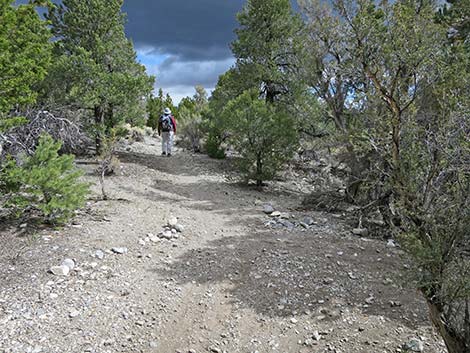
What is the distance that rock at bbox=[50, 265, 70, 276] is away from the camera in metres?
5.44

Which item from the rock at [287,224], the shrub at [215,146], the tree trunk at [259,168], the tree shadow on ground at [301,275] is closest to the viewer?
the tree shadow on ground at [301,275]

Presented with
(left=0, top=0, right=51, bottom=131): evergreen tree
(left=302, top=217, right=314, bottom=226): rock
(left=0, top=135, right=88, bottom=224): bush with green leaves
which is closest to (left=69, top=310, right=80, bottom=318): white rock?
(left=0, top=135, right=88, bottom=224): bush with green leaves

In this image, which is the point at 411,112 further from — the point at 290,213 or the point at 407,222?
the point at 290,213

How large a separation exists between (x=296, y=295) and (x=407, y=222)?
79.2 inches

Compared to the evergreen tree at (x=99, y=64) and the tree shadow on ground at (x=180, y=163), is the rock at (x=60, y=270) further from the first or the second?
the tree shadow on ground at (x=180, y=163)

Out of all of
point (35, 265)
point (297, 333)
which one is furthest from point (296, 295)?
point (35, 265)

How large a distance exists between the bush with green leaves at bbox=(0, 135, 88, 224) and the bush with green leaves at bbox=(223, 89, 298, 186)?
19.9 ft

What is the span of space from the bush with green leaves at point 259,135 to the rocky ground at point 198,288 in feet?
13.0

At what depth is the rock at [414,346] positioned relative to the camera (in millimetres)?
4449

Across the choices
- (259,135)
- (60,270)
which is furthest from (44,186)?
(259,135)

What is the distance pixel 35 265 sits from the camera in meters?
5.59

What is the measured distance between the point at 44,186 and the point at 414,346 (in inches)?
228

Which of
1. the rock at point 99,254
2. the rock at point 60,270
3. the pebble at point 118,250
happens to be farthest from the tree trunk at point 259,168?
the rock at point 60,270

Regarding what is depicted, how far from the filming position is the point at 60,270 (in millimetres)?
5477
